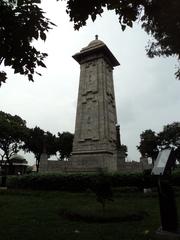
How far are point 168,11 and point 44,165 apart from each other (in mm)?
25565

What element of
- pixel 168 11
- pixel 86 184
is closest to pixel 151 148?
pixel 86 184

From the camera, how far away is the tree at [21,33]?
4.58m

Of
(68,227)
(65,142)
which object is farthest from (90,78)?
(65,142)

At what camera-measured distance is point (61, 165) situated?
2847 cm

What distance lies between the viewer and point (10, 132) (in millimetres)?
44375

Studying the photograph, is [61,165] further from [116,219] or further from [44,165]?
[116,219]

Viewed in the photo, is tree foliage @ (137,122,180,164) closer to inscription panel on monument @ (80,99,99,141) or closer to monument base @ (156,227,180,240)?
inscription panel on monument @ (80,99,99,141)

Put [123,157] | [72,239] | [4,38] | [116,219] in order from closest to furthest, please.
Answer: [4,38] < [72,239] < [116,219] < [123,157]

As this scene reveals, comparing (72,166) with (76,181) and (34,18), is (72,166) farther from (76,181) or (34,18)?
(34,18)

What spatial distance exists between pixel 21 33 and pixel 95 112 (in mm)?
24560

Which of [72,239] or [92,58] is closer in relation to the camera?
[72,239]

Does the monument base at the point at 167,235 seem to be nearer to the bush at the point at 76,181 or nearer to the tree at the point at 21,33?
the tree at the point at 21,33

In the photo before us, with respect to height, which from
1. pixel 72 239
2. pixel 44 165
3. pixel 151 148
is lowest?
pixel 72 239

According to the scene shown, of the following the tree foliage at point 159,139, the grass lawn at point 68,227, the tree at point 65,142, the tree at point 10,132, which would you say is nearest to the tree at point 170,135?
the tree foliage at point 159,139
